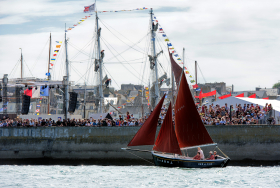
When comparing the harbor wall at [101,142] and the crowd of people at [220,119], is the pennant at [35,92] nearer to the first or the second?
the crowd of people at [220,119]

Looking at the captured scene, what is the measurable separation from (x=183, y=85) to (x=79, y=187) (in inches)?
528

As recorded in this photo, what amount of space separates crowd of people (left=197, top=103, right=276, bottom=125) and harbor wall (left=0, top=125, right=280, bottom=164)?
45.4 inches

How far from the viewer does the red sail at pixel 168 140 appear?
39.2 m

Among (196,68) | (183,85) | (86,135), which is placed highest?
(196,68)

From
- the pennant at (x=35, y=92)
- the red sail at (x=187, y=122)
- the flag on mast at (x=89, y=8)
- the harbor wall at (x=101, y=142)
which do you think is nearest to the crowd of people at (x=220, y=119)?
the harbor wall at (x=101, y=142)

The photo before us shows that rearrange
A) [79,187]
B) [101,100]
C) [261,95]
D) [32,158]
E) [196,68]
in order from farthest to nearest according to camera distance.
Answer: [261,95] → [196,68] → [101,100] → [32,158] → [79,187]

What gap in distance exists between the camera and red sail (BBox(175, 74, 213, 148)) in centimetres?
3978

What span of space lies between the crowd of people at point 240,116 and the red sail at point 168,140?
7.59 m

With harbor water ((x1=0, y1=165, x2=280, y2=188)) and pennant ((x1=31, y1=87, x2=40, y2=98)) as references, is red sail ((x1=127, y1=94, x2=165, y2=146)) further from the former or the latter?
pennant ((x1=31, y1=87, x2=40, y2=98))

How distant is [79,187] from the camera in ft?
104

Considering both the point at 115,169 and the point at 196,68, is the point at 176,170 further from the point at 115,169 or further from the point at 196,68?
the point at 196,68

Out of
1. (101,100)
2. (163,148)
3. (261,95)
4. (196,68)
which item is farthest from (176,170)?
(261,95)

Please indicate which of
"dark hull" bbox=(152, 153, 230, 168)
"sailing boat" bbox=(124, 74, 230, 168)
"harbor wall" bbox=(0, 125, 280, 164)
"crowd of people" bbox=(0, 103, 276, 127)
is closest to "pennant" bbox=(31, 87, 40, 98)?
"crowd of people" bbox=(0, 103, 276, 127)

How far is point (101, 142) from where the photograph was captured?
46.8m
